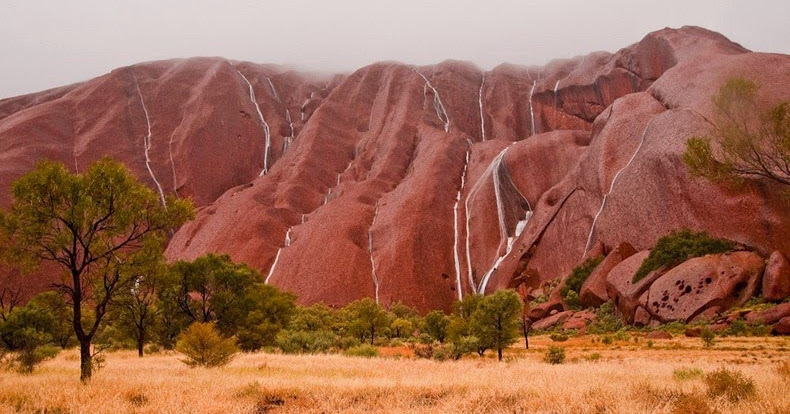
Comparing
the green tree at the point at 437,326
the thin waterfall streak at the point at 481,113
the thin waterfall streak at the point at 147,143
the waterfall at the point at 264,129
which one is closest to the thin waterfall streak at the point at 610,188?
the green tree at the point at 437,326

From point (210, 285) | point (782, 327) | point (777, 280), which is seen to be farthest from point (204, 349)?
point (777, 280)

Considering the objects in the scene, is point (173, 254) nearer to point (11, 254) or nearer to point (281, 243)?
point (281, 243)

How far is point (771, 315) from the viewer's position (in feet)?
111

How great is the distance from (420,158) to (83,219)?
8465 centimetres

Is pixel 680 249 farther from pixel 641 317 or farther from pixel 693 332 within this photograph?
pixel 693 332

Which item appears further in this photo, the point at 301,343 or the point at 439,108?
the point at 439,108

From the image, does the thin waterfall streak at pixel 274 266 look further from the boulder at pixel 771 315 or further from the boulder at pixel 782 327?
the boulder at pixel 782 327

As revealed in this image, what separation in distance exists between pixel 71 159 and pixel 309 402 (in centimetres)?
11077

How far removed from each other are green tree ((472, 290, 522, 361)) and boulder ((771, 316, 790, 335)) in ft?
52.2

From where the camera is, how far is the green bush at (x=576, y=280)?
5356 cm

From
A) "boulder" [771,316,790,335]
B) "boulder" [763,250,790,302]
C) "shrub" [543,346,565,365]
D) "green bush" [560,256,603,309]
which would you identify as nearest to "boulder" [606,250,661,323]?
"green bush" [560,256,603,309]

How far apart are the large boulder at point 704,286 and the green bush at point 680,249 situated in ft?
4.79

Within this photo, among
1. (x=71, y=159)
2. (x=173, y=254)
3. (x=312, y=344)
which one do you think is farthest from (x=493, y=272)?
(x=71, y=159)

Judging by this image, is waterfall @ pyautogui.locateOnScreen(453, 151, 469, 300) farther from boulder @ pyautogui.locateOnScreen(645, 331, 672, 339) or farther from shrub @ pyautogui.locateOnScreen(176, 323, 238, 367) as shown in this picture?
shrub @ pyautogui.locateOnScreen(176, 323, 238, 367)
